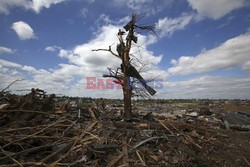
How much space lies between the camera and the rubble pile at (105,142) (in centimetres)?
356

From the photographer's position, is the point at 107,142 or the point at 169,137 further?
the point at 169,137

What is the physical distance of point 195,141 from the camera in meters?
6.07

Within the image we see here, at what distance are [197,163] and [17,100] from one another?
15.1 ft

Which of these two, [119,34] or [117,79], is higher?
[119,34]

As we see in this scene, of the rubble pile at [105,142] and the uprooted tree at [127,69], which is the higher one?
the uprooted tree at [127,69]

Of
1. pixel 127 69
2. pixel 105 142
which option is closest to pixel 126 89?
pixel 127 69

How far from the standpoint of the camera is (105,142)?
191 inches

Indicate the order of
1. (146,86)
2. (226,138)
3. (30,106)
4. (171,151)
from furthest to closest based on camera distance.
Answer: (146,86) < (226,138) < (171,151) < (30,106)

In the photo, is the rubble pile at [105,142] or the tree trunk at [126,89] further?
the tree trunk at [126,89]

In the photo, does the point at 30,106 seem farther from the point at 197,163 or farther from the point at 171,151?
the point at 197,163

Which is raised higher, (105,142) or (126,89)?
(126,89)

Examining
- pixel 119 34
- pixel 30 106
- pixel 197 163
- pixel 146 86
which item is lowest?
pixel 197 163

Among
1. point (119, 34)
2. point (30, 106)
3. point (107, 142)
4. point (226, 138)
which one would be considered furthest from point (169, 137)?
point (119, 34)

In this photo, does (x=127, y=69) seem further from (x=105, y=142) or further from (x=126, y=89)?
(x=105, y=142)
